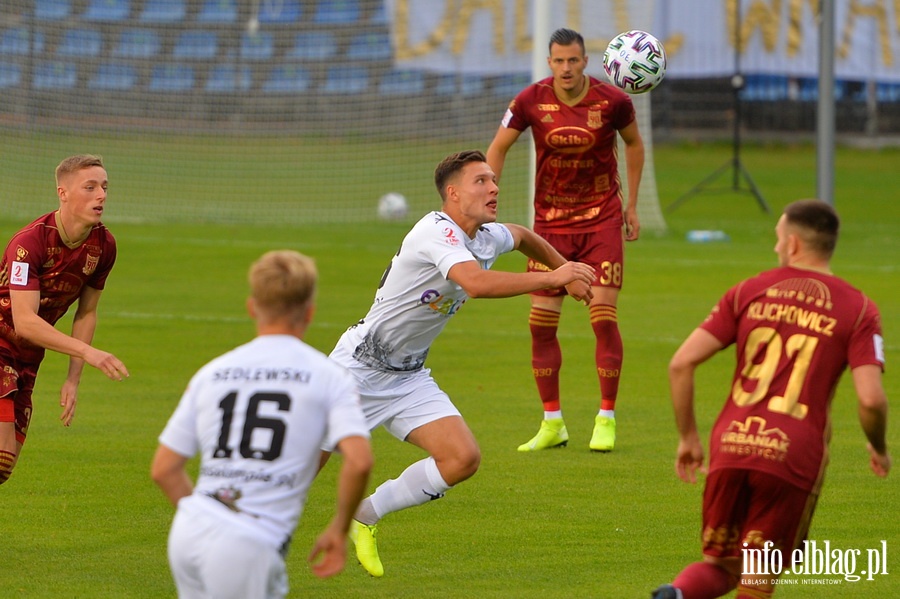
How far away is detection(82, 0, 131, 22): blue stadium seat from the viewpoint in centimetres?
2550

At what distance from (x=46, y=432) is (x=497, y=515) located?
385 centimetres

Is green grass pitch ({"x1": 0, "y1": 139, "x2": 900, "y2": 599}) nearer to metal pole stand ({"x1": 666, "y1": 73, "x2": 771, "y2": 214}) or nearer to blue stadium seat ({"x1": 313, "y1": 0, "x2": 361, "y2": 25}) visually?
metal pole stand ({"x1": 666, "y1": 73, "x2": 771, "y2": 214})

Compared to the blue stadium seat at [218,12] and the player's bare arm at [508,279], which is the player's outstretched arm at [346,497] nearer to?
the player's bare arm at [508,279]

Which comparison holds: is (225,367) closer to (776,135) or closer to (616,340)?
(616,340)

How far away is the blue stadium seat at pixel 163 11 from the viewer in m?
25.7

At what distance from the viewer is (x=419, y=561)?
6453 millimetres

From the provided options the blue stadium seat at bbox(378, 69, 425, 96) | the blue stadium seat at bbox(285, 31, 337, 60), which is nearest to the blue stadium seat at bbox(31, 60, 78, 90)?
the blue stadium seat at bbox(285, 31, 337, 60)

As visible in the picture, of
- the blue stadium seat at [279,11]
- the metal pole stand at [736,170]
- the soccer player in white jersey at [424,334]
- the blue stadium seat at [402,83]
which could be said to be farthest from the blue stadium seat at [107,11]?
the soccer player in white jersey at [424,334]

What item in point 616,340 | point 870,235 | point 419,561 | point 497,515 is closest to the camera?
point 419,561

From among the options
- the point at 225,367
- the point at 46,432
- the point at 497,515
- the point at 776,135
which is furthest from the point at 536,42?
the point at 776,135

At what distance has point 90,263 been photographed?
6812mm

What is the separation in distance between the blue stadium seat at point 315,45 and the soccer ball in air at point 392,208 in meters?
3.11

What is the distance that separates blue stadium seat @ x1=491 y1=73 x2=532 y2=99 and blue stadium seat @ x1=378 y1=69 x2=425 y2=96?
1.42 m

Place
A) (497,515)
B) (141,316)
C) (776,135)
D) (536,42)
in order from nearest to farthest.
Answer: (497,515) → (141,316) → (536,42) → (776,135)
